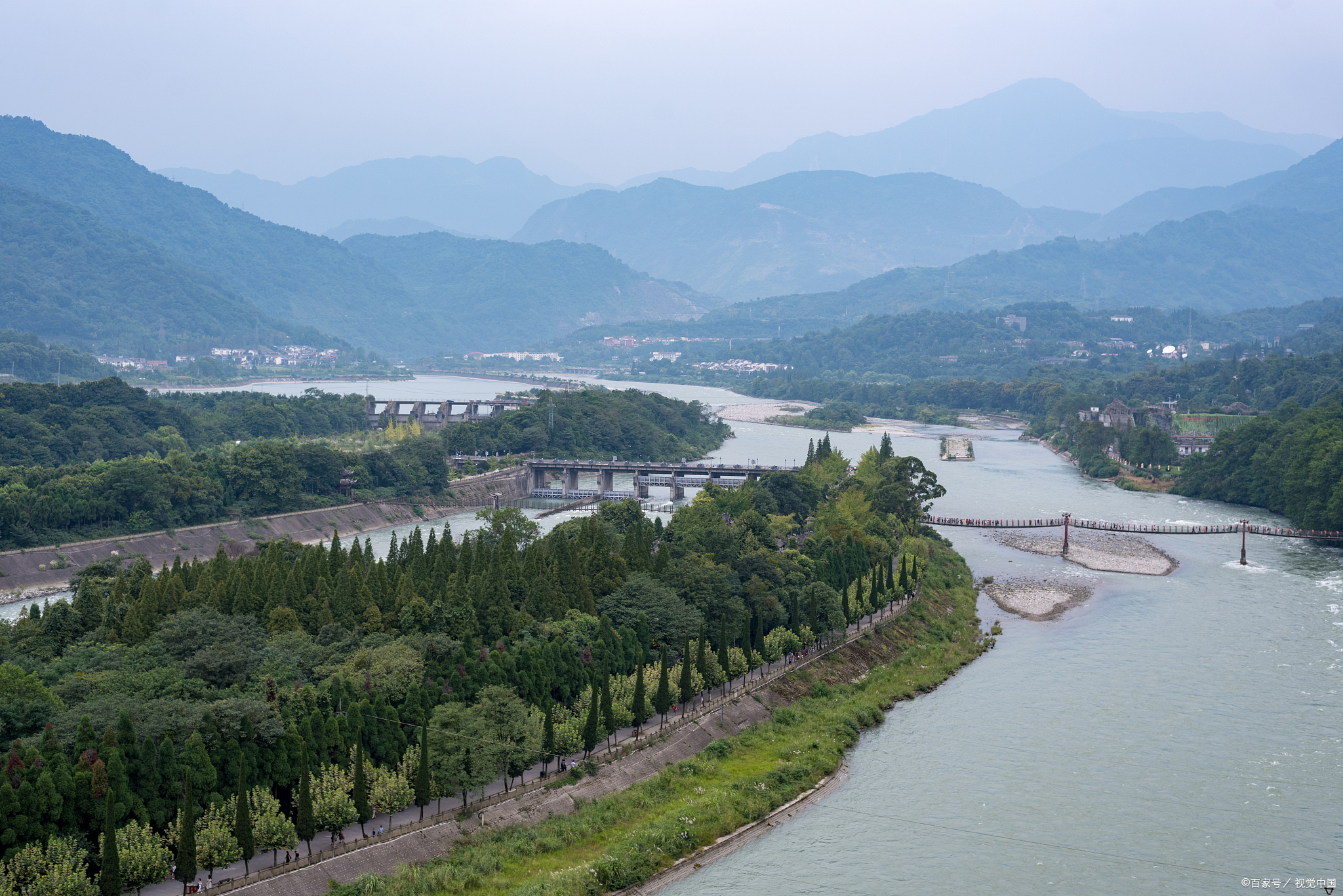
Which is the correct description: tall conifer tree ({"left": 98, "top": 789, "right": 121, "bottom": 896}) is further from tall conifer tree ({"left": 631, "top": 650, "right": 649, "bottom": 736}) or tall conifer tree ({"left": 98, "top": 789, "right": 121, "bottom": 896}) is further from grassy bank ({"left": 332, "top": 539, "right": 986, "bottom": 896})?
tall conifer tree ({"left": 631, "top": 650, "right": 649, "bottom": 736})

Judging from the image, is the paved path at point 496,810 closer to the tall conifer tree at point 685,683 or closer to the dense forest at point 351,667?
the tall conifer tree at point 685,683

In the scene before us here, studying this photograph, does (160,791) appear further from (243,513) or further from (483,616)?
(243,513)

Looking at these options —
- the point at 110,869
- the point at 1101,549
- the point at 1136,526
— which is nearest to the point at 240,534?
the point at 110,869

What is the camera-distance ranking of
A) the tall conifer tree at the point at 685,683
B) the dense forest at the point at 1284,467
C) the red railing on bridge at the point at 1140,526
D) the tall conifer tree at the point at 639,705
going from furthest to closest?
the dense forest at the point at 1284,467
the red railing on bridge at the point at 1140,526
the tall conifer tree at the point at 685,683
the tall conifer tree at the point at 639,705

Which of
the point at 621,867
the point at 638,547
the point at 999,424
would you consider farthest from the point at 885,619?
the point at 999,424

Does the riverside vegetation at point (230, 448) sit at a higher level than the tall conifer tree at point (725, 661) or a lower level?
higher

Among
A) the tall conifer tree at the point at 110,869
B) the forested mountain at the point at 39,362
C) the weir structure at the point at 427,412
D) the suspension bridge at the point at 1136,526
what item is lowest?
the tall conifer tree at the point at 110,869

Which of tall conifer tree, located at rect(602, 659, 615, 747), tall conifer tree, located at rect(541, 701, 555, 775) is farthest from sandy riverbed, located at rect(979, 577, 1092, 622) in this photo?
tall conifer tree, located at rect(541, 701, 555, 775)

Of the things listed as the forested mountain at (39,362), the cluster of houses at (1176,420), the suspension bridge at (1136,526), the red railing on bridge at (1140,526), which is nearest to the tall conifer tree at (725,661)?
the suspension bridge at (1136,526)
